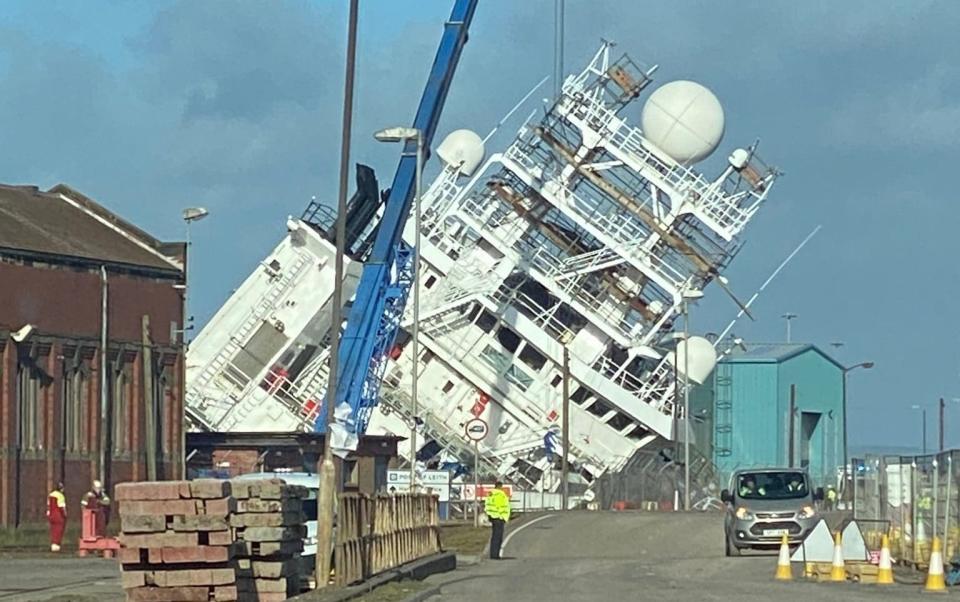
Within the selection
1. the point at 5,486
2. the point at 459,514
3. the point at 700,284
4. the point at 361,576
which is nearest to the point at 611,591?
the point at 361,576

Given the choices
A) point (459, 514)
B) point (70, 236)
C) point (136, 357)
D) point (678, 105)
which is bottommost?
point (459, 514)

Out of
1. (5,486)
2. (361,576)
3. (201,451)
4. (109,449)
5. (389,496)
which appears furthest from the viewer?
(201,451)

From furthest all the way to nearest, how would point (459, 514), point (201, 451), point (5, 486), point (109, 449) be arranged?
point (459, 514), point (201, 451), point (109, 449), point (5, 486)

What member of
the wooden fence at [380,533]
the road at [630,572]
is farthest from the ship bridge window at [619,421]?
the wooden fence at [380,533]

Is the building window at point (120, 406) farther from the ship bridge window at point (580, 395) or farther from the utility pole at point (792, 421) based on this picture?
the utility pole at point (792, 421)

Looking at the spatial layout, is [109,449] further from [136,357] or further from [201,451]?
[201,451]

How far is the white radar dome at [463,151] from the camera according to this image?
70.4 m

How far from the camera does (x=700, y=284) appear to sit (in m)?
65.4

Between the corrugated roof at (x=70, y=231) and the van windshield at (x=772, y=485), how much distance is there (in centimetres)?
1630

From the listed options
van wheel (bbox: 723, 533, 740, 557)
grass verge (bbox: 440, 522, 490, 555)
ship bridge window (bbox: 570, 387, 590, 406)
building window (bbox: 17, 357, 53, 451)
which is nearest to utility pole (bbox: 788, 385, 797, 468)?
ship bridge window (bbox: 570, 387, 590, 406)

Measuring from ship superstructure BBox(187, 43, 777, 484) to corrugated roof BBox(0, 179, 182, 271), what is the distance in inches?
592

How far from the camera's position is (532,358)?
68.7 metres

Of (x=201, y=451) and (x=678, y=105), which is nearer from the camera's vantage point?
(x=201, y=451)

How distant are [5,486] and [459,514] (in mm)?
21902
